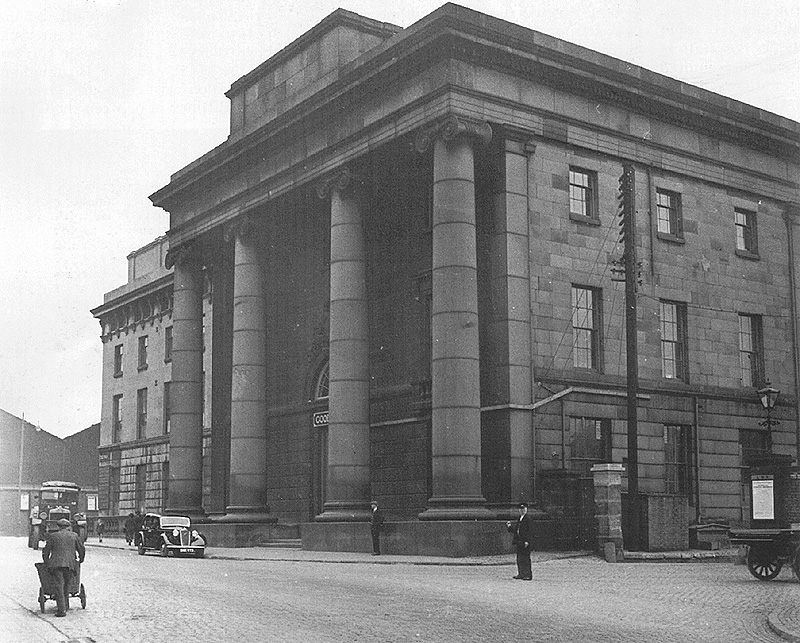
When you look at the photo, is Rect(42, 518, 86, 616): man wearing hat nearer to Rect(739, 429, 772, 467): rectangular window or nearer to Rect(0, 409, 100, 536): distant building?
Rect(739, 429, 772, 467): rectangular window

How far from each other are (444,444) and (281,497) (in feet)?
51.2

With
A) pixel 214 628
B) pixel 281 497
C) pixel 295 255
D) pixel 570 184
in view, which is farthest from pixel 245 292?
pixel 214 628

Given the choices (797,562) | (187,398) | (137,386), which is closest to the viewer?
(797,562)

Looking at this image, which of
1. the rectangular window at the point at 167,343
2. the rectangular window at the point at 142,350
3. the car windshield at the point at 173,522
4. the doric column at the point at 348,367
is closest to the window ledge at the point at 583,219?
the doric column at the point at 348,367

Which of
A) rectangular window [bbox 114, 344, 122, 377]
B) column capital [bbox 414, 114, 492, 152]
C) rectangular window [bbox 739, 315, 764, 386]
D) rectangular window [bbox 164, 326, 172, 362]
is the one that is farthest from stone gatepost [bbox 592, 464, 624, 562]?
rectangular window [bbox 114, 344, 122, 377]

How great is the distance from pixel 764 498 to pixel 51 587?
1436cm

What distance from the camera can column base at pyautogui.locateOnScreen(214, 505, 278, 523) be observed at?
44312mm

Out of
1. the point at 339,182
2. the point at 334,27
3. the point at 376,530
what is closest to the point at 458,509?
the point at 376,530

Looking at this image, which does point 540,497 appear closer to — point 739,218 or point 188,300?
point 739,218

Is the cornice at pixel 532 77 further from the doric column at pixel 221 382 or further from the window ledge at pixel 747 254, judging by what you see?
the doric column at pixel 221 382

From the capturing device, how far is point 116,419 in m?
73.8

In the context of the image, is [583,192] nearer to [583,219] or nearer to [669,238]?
[583,219]

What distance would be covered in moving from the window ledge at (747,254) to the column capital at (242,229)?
1771 cm

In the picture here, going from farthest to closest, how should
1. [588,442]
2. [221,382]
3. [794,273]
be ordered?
[221,382], [794,273], [588,442]
